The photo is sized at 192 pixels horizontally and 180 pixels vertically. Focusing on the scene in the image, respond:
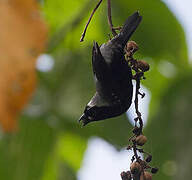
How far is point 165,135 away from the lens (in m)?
1.81

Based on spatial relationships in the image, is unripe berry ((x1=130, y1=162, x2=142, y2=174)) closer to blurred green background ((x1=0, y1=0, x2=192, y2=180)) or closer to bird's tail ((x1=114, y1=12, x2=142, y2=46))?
bird's tail ((x1=114, y1=12, x2=142, y2=46))

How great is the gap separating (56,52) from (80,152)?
0.34m

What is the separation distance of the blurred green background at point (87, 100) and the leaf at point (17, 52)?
0.27 metres

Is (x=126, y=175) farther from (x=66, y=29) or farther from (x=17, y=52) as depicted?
(x=66, y=29)

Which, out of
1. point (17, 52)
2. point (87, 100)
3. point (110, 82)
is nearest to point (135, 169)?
point (110, 82)

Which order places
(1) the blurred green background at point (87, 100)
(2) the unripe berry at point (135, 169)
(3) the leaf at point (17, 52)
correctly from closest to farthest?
1. (2) the unripe berry at point (135, 169)
2. (3) the leaf at point (17, 52)
3. (1) the blurred green background at point (87, 100)

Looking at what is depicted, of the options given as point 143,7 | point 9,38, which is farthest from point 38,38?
point 143,7

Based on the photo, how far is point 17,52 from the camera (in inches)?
60.3

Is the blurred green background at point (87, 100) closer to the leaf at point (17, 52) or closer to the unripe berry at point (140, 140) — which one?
the leaf at point (17, 52)

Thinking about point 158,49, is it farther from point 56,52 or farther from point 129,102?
point 129,102

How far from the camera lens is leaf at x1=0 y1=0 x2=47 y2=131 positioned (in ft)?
4.89

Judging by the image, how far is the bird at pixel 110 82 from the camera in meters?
0.85

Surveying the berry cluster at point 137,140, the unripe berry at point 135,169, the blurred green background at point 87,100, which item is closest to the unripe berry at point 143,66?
the berry cluster at point 137,140

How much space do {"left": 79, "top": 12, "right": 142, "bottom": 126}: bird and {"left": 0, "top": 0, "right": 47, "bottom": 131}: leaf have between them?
0.64 meters
